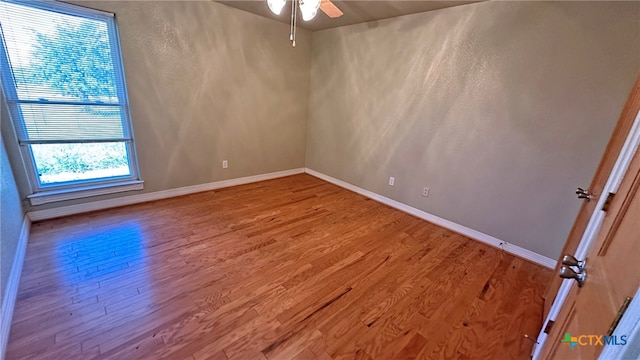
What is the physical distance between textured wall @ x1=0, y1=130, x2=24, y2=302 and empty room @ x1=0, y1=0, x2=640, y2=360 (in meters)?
0.03

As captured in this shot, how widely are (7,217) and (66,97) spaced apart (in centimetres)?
124

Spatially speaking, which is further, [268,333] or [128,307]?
[128,307]

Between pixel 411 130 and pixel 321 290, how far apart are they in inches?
85.5

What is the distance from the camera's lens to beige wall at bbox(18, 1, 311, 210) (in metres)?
2.73

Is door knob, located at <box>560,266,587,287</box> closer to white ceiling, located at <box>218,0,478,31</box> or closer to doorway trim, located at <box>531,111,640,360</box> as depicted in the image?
doorway trim, located at <box>531,111,640,360</box>

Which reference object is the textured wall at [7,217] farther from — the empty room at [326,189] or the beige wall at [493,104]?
the beige wall at [493,104]

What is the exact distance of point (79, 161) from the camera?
8.76ft

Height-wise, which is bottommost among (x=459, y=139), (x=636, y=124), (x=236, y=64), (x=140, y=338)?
(x=140, y=338)

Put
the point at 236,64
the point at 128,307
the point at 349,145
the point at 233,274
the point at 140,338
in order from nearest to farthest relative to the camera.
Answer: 1. the point at 140,338
2. the point at 128,307
3. the point at 233,274
4. the point at 236,64
5. the point at 349,145

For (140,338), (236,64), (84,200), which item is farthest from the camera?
(236,64)

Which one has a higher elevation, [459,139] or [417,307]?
[459,139]

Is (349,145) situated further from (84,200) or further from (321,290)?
(84,200)

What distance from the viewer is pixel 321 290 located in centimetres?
189

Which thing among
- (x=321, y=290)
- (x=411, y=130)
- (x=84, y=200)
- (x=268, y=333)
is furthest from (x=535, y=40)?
(x=84, y=200)
